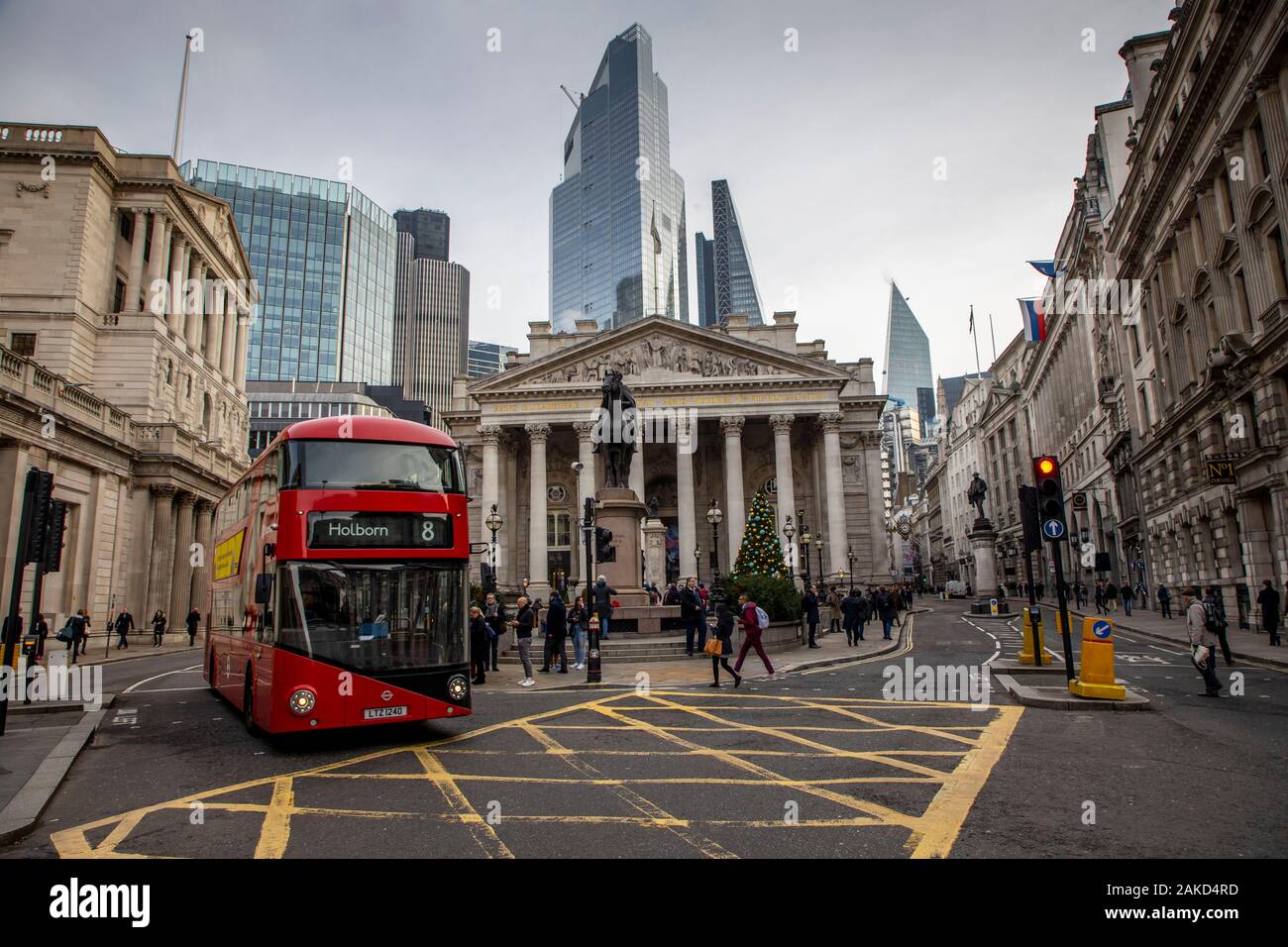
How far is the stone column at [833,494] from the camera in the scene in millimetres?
49216

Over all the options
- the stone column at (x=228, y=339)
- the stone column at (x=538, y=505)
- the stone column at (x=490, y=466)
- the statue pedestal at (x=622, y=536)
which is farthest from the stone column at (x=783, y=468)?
the stone column at (x=228, y=339)

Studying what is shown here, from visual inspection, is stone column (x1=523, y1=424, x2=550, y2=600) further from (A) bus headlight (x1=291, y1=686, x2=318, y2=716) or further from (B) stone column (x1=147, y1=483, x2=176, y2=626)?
(A) bus headlight (x1=291, y1=686, x2=318, y2=716)

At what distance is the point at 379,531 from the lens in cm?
948

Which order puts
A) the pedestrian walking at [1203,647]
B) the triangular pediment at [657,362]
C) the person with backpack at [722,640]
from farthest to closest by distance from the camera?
the triangular pediment at [657,362] < the person with backpack at [722,640] < the pedestrian walking at [1203,647]

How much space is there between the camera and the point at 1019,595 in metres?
70.0

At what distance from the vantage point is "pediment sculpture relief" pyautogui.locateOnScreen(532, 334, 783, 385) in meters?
52.8

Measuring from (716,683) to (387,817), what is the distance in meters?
9.16

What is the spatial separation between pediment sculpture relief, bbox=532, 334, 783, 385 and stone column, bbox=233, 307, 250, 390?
2310 centimetres

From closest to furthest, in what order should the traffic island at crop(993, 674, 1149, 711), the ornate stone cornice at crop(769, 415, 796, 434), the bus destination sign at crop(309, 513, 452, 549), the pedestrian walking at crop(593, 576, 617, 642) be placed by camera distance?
the bus destination sign at crop(309, 513, 452, 549) → the traffic island at crop(993, 674, 1149, 711) → the pedestrian walking at crop(593, 576, 617, 642) → the ornate stone cornice at crop(769, 415, 796, 434)

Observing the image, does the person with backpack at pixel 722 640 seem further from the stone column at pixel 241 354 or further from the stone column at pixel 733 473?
the stone column at pixel 241 354

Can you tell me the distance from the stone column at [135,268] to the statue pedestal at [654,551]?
3146cm

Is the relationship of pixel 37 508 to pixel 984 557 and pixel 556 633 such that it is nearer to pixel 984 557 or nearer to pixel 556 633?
pixel 556 633

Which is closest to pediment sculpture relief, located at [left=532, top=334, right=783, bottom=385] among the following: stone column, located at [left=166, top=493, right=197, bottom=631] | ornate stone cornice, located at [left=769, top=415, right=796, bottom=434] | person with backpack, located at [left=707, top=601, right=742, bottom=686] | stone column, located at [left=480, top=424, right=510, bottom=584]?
ornate stone cornice, located at [left=769, top=415, right=796, bottom=434]
